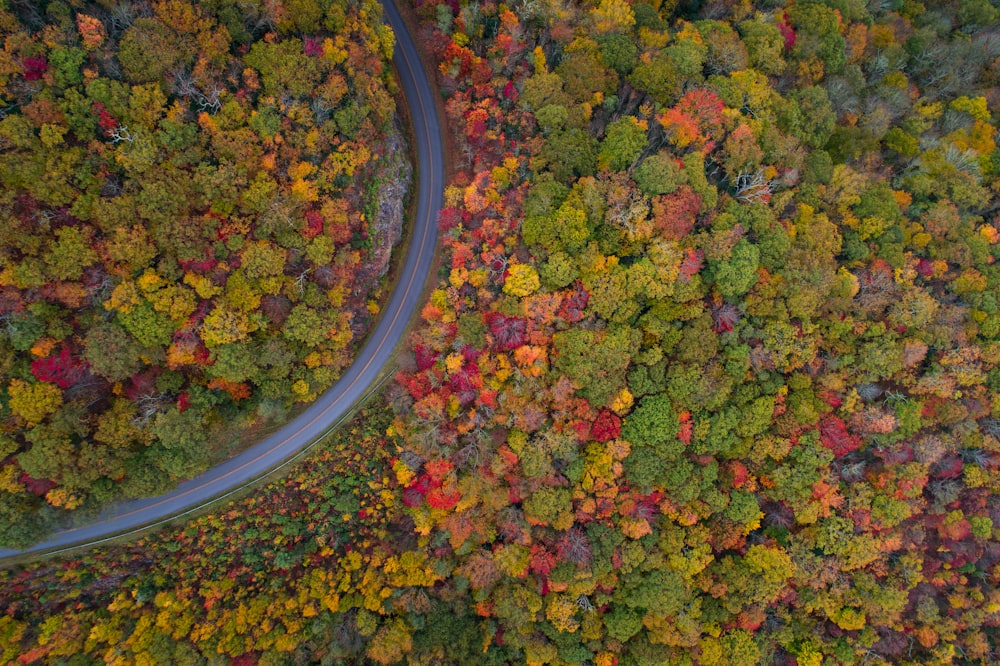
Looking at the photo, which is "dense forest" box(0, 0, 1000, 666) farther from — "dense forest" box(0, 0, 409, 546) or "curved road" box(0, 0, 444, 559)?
"dense forest" box(0, 0, 409, 546)

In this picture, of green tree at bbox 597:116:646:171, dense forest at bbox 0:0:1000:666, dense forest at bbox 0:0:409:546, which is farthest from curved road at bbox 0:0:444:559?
green tree at bbox 597:116:646:171

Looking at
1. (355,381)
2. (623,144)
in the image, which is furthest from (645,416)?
(355,381)

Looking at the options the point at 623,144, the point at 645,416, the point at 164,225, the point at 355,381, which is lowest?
the point at 355,381

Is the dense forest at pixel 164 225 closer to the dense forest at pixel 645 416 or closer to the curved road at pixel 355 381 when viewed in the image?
the curved road at pixel 355 381

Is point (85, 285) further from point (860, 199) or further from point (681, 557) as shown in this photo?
point (860, 199)

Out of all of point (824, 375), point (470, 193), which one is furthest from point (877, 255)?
point (470, 193)

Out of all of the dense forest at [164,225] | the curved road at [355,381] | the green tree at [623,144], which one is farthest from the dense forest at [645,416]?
the dense forest at [164,225]

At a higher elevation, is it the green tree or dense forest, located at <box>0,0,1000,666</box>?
the green tree

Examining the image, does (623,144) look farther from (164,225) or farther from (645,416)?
(164,225)
